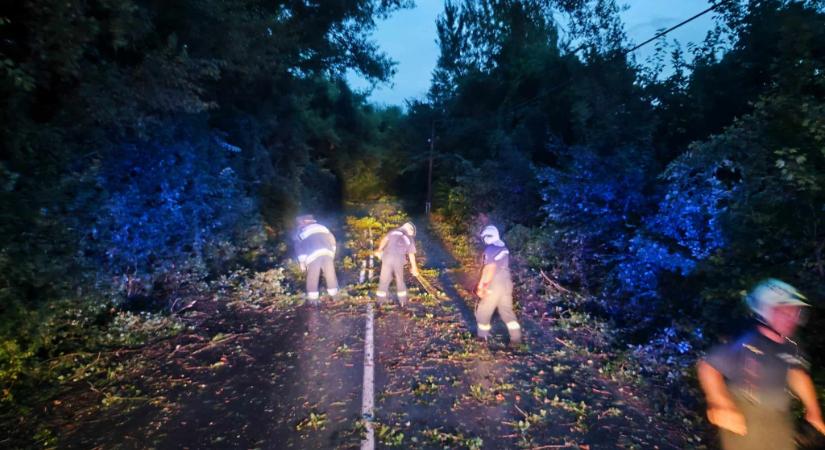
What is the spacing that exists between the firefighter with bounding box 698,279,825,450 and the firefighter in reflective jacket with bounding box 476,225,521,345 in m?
3.16

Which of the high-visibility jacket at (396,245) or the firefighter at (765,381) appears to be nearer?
the firefighter at (765,381)

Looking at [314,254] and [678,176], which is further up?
[678,176]

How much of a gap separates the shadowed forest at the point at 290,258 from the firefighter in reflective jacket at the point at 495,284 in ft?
1.82

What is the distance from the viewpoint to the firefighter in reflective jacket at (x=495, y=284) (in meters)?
5.96

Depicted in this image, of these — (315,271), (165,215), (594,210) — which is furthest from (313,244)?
(594,210)

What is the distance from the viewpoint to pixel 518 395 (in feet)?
16.3

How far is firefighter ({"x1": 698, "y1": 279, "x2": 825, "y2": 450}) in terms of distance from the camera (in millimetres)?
2779

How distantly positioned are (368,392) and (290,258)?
8539mm

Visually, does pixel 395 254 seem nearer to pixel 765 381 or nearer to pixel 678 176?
pixel 678 176

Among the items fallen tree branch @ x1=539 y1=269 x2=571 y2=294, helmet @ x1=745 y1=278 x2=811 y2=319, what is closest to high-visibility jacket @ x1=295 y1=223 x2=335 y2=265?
fallen tree branch @ x1=539 y1=269 x2=571 y2=294

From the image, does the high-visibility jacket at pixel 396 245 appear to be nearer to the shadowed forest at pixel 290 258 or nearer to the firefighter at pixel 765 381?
the shadowed forest at pixel 290 258

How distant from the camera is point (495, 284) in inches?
237

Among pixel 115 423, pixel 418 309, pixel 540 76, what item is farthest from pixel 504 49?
pixel 115 423

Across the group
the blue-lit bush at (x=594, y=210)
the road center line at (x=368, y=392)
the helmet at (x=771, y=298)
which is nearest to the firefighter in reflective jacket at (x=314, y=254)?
the road center line at (x=368, y=392)
